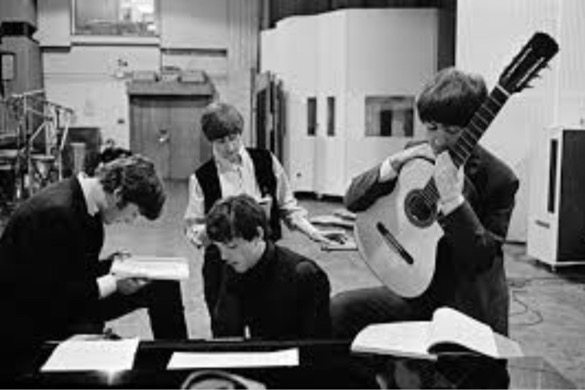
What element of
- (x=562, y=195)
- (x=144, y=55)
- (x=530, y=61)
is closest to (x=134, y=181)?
(x=530, y=61)

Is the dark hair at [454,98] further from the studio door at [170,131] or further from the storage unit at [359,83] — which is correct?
the studio door at [170,131]

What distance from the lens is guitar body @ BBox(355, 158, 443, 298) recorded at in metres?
2.45

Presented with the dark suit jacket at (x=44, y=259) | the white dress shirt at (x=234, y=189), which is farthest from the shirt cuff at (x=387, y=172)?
the dark suit jacket at (x=44, y=259)

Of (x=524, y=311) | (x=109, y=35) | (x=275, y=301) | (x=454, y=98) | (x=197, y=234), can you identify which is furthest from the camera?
(x=109, y=35)

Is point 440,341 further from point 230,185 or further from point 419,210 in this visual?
point 230,185

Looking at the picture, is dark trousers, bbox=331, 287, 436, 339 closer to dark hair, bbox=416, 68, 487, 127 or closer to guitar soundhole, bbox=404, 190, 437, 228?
guitar soundhole, bbox=404, 190, 437, 228

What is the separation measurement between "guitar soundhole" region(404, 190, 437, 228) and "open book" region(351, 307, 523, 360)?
645 mm

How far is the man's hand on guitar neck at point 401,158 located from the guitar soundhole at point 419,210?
10 centimetres

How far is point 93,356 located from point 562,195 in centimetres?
477

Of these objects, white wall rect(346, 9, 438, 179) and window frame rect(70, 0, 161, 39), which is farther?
window frame rect(70, 0, 161, 39)

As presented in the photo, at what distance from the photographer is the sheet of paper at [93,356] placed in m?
1.71

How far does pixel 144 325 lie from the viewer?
4.52 m

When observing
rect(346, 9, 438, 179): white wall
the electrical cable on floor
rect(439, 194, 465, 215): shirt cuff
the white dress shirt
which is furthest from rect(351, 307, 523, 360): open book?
rect(346, 9, 438, 179): white wall

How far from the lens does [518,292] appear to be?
541 cm
